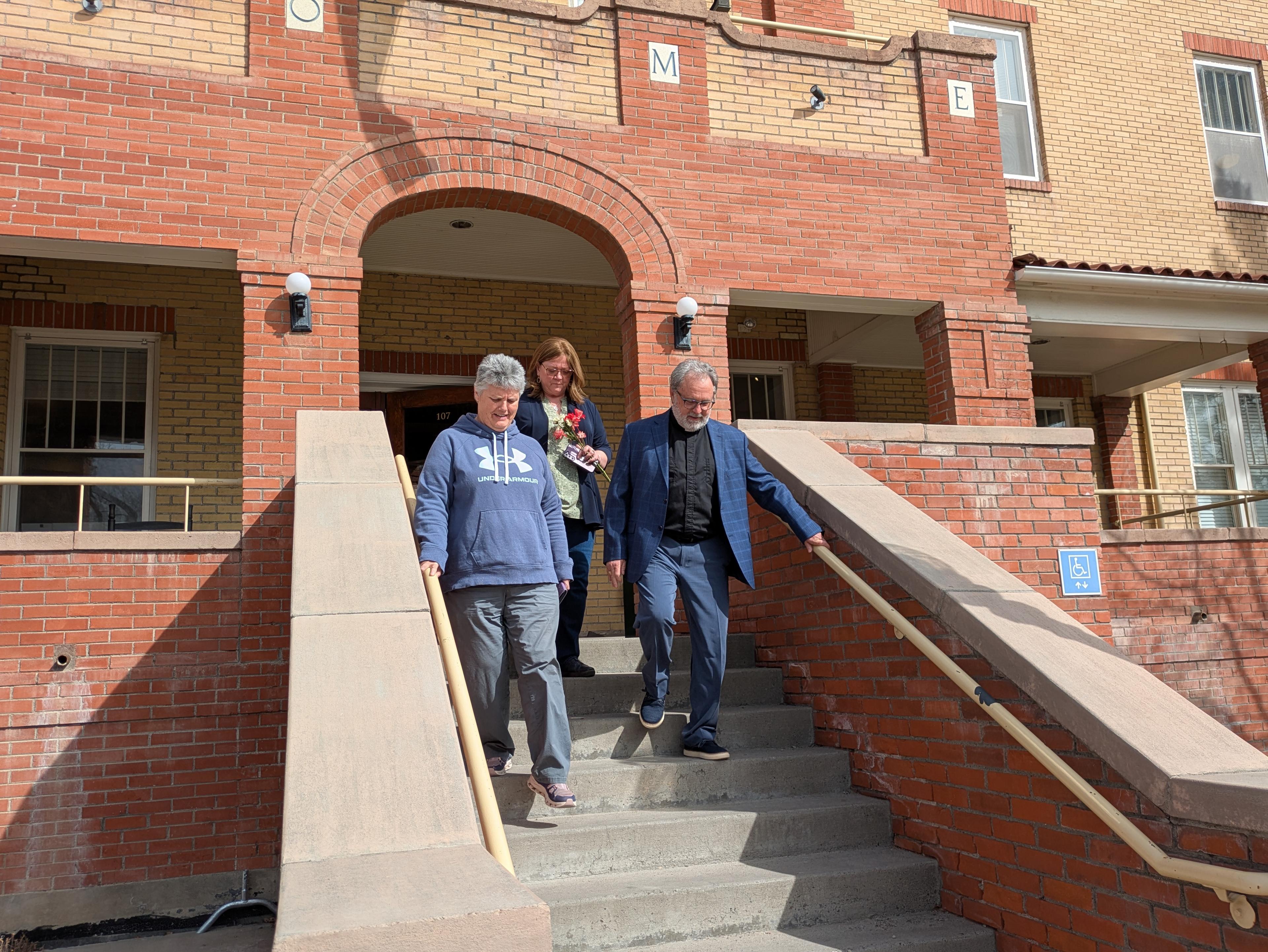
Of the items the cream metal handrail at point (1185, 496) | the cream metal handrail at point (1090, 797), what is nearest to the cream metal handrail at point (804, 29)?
the cream metal handrail at point (1185, 496)

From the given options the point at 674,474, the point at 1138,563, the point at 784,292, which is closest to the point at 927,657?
the point at 674,474

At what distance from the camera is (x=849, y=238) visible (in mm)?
8406

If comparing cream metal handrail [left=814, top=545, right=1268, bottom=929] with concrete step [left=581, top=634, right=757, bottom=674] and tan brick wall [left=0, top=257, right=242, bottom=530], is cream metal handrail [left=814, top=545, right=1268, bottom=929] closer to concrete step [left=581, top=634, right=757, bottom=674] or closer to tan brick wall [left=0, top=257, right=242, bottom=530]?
concrete step [left=581, top=634, right=757, bottom=674]

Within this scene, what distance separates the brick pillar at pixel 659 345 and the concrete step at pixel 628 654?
2185 mm

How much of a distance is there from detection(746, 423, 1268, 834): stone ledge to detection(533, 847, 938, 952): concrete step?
974mm

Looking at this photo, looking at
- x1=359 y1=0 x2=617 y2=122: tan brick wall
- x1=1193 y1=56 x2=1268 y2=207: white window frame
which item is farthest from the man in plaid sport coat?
x1=1193 y1=56 x2=1268 y2=207: white window frame

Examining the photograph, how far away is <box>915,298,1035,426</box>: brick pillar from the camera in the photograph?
8406mm

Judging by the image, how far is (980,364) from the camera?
27.9 ft

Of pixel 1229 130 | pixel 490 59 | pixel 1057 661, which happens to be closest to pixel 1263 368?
pixel 1229 130

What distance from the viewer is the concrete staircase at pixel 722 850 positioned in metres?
3.66

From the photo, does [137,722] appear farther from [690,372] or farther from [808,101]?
[808,101]

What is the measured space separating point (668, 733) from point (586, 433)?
164cm

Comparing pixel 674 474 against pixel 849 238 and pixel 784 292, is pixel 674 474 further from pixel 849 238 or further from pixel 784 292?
pixel 849 238

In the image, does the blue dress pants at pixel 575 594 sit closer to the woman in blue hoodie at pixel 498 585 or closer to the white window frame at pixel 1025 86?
the woman in blue hoodie at pixel 498 585
